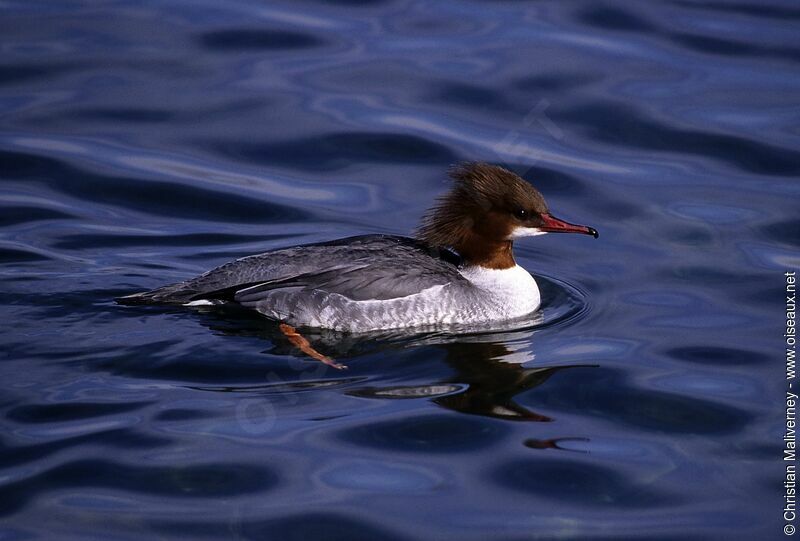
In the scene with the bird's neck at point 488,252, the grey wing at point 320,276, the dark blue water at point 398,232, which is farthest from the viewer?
the bird's neck at point 488,252

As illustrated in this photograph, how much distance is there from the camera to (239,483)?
672 cm

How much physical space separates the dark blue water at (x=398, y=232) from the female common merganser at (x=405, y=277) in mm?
222

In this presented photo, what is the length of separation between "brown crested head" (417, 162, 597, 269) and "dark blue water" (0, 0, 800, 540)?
67 cm

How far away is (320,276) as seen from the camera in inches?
354

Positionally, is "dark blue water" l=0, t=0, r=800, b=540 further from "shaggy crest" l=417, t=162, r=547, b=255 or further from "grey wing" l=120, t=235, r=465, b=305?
"shaggy crest" l=417, t=162, r=547, b=255

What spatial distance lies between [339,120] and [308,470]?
6.34 m

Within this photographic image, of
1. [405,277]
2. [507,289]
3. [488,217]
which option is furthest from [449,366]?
[488,217]

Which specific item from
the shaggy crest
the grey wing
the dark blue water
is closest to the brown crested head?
the shaggy crest

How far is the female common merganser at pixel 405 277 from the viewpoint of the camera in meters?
8.94

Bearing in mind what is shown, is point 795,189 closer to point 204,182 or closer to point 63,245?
point 204,182

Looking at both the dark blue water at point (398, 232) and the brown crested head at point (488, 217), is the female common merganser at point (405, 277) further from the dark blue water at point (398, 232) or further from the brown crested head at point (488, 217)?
the dark blue water at point (398, 232)

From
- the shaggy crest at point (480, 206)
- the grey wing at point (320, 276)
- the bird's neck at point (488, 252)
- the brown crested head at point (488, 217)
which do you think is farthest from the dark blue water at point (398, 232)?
the shaggy crest at point (480, 206)

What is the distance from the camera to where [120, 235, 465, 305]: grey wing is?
352 inches

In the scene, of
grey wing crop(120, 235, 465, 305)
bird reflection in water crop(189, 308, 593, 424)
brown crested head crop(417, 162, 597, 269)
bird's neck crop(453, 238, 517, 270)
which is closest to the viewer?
bird reflection in water crop(189, 308, 593, 424)
